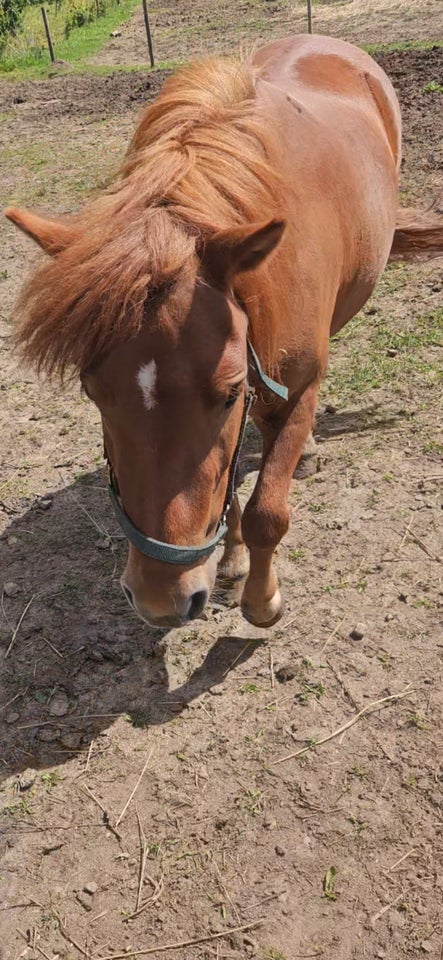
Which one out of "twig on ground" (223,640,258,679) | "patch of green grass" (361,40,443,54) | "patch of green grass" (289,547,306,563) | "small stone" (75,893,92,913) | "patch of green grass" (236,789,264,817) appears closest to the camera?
"small stone" (75,893,92,913)

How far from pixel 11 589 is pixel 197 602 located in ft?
5.39

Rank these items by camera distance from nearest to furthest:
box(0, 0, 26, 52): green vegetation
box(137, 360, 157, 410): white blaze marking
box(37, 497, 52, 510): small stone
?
1. box(137, 360, 157, 410): white blaze marking
2. box(37, 497, 52, 510): small stone
3. box(0, 0, 26, 52): green vegetation

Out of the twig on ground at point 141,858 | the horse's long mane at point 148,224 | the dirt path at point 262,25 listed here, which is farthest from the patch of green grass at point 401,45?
the twig on ground at point 141,858

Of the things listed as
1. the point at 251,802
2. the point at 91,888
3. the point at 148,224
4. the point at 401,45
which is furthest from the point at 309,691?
the point at 401,45

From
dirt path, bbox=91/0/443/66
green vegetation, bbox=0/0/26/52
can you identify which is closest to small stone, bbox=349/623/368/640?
dirt path, bbox=91/0/443/66

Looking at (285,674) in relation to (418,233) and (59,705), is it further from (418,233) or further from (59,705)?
(418,233)

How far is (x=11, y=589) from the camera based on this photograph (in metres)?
3.43

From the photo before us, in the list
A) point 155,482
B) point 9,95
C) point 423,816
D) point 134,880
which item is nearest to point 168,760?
point 134,880

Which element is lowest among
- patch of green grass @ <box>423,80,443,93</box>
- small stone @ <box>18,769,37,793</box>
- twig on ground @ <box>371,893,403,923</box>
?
small stone @ <box>18,769,37,793</box>

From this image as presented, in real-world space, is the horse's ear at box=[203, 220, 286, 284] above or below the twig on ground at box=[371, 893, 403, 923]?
above

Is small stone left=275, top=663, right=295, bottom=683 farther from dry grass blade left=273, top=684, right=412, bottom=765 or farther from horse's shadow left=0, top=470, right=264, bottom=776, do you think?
dry grass blade left=273, top=684, right=412, bottom=765

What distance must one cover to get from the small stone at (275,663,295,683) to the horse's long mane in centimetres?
146

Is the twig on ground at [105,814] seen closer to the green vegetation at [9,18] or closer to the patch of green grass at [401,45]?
the patch of green grass at [401,45]

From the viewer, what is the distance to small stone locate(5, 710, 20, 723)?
112 inches
